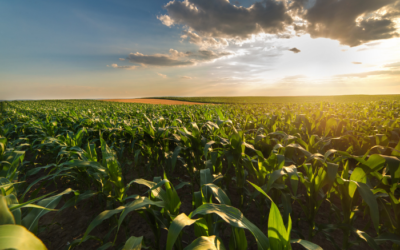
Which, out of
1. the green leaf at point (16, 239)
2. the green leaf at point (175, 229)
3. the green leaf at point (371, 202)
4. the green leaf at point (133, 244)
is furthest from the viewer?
the green leaf at point (371, 202)

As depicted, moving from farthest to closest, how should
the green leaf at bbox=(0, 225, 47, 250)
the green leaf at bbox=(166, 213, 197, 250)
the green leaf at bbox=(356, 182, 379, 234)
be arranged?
the green leaf at bbox=(356, 182, 379, 234)
the green leaf at bbox=(166, 213, 197, 250)
the green leaf at bbox=(0, 225, 47, 250)

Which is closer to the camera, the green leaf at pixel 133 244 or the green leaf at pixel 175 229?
the green leaf at pixel 175 229

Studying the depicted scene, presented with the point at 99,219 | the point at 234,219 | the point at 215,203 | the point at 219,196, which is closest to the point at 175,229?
the point at 234,219

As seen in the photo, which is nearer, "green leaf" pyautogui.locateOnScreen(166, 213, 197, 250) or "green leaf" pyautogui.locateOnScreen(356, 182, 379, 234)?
"green leaf" pyautogui.locateOnScreen(166, 213, 197, 250)

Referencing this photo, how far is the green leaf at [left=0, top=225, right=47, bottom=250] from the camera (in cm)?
51

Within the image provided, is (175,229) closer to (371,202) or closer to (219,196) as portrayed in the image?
(219,196)

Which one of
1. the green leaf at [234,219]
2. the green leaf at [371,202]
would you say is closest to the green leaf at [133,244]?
the green leaf at [234,219]

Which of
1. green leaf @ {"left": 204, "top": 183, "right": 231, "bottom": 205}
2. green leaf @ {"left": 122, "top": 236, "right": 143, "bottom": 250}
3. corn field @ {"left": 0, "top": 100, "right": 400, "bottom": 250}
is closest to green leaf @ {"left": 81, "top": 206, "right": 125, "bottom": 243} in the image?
corn field @ {"left": 0, "top": 100, "right": 400, "bottom": 250}

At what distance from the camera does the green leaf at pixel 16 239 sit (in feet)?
1.68

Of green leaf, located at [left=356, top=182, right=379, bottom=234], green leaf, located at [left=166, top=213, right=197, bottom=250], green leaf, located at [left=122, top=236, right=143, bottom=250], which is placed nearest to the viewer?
green leaf, located at [left=166, top=213, right=197, bottom=250]

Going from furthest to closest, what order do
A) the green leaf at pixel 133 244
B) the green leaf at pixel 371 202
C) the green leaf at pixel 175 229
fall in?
the green leaf at pixel 371 202, the green leaf at pixel 133 244, the green leaf at pixel 175 229

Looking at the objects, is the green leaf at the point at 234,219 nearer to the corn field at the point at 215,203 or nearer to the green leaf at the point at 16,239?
the corn field at the point at 215,203

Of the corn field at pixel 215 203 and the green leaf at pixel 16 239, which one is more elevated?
the green leaf at pixel 16 239

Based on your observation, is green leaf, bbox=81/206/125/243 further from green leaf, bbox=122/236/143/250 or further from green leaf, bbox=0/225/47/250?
green leaf, bbox=0/225/47/250
